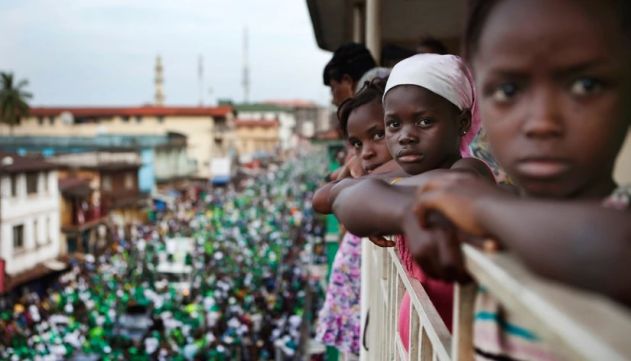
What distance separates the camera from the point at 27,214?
21.2m

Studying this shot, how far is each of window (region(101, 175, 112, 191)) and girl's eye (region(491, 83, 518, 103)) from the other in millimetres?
29998

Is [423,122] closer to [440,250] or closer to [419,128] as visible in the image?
[419,128]

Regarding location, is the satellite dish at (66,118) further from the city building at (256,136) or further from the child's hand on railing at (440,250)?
the child's hand on railing at (440,250)

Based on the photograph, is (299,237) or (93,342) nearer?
(93,342)

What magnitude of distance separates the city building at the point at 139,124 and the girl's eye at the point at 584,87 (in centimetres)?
4393

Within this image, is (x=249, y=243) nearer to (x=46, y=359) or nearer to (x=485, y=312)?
(x=46, y=359)

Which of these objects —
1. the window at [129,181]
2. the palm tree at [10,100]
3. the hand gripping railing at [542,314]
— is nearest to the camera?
the hand gripping railing at [542,314]

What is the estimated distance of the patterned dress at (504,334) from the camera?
0.79 meters

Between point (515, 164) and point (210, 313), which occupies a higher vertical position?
point (515, 164)

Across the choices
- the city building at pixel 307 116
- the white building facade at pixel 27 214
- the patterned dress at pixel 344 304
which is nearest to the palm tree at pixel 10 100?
the white building facade at pixel 27 214

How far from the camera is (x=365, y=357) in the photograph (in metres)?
2.98

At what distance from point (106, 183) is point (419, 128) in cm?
2960

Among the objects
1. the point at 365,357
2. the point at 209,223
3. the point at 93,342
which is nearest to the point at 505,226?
the point at 365,357

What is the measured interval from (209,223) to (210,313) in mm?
12633
